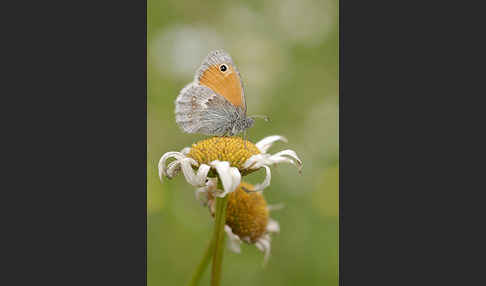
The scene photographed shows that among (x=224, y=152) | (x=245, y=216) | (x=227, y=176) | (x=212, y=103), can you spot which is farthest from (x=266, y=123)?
(x=227, y=176)

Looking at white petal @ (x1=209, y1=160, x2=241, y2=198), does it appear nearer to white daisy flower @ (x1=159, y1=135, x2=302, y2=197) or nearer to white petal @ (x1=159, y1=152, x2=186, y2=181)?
white daisy flower @ (x1=159, y1=135, x2=302, y2=197)

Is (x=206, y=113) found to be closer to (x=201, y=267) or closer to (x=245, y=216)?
(x=245, y=216)

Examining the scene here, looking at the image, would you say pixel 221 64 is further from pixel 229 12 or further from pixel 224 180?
pixel 229 12

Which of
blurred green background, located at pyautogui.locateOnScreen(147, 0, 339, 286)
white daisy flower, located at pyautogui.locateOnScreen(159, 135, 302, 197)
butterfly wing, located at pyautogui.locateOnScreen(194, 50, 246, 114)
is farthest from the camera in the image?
blurred green background, located at pyautogui.locateOnScreen(147, 0, 339, 286)

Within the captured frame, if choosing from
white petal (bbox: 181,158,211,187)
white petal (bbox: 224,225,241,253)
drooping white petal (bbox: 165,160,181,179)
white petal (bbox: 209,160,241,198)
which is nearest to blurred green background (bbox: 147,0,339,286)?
white petal (bbox: 224,225,241,253)

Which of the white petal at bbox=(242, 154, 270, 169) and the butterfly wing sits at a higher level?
the butterfly wing
